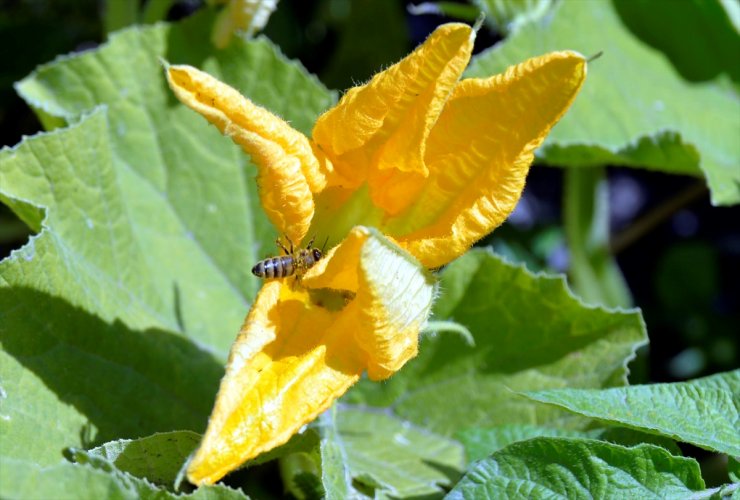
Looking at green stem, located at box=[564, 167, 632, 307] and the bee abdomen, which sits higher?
the bee abdomen

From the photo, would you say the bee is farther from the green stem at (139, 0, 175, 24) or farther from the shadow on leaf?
the green stem at (139, 0, 175, 24)

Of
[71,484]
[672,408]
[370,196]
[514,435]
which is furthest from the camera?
[514,435]

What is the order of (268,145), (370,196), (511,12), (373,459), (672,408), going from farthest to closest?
(511,12), (373,459), (370,196), (672,408), (268,145)

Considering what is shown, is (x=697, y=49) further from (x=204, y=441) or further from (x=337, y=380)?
(x=204, y=441)

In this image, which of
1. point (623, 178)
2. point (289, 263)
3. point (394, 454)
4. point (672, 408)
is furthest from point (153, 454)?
point (623, 178)

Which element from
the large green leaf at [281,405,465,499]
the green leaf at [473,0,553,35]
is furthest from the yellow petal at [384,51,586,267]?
the green leaf at [473,0,553,35]

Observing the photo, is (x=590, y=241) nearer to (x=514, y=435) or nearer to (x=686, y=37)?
(x=686, y=37)
